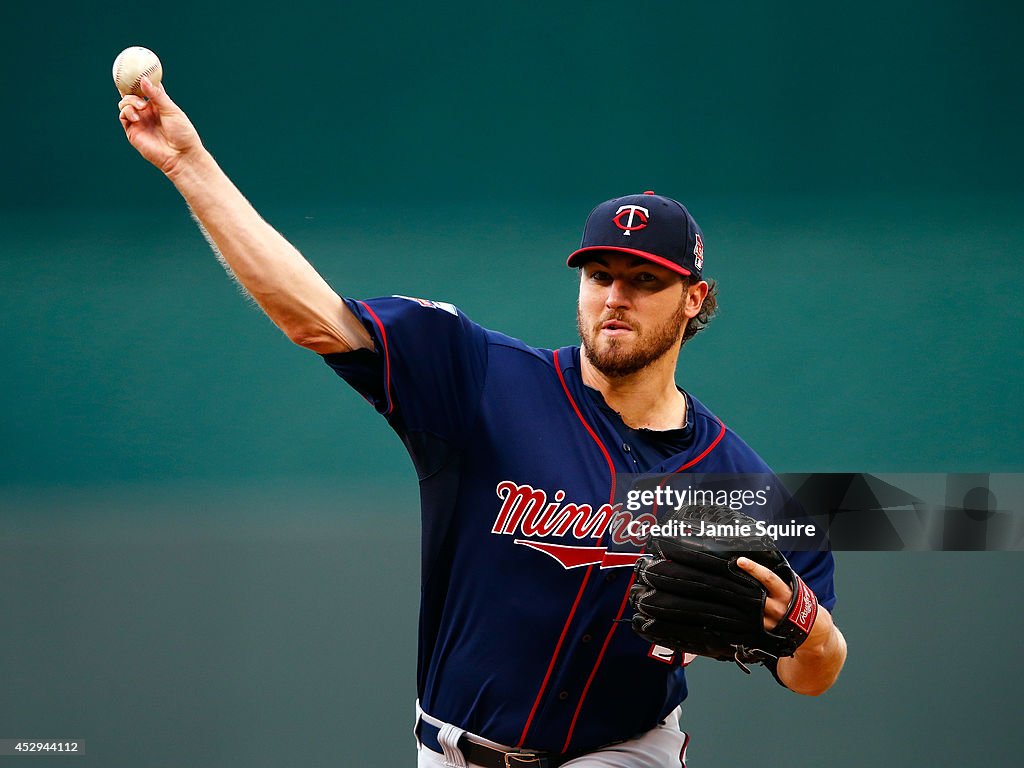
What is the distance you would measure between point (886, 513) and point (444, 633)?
1.40 meters

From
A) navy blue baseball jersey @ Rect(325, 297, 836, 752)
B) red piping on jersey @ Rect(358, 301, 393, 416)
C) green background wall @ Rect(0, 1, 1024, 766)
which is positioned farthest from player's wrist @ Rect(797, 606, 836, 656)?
green background wall @ Rect(0, 1, 1024, 766)

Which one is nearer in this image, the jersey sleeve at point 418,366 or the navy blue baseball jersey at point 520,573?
the jersey sleeve at point 418,366

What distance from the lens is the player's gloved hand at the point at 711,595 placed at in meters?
1.53

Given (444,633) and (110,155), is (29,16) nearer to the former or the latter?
(110,155)

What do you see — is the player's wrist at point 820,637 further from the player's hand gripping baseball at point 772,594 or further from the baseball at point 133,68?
the baseball at point 133,68

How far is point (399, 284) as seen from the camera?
313 cm

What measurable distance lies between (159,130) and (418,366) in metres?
0.50

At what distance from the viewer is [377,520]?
3.04 m

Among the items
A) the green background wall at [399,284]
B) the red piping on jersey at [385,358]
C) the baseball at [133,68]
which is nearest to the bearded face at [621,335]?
the red piping on jersey at [385,358]

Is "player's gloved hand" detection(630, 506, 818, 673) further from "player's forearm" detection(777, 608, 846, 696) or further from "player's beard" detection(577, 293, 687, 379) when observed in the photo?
"player's beard" detection(577, 293, 687, 379)

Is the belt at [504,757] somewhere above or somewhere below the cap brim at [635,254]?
below

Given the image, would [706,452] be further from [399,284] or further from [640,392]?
[399,284]

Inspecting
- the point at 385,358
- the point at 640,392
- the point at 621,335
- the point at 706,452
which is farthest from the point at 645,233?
the point at 385,358

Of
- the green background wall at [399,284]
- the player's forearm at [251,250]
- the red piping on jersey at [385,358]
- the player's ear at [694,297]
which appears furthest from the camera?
the green background wall at [399,284]
